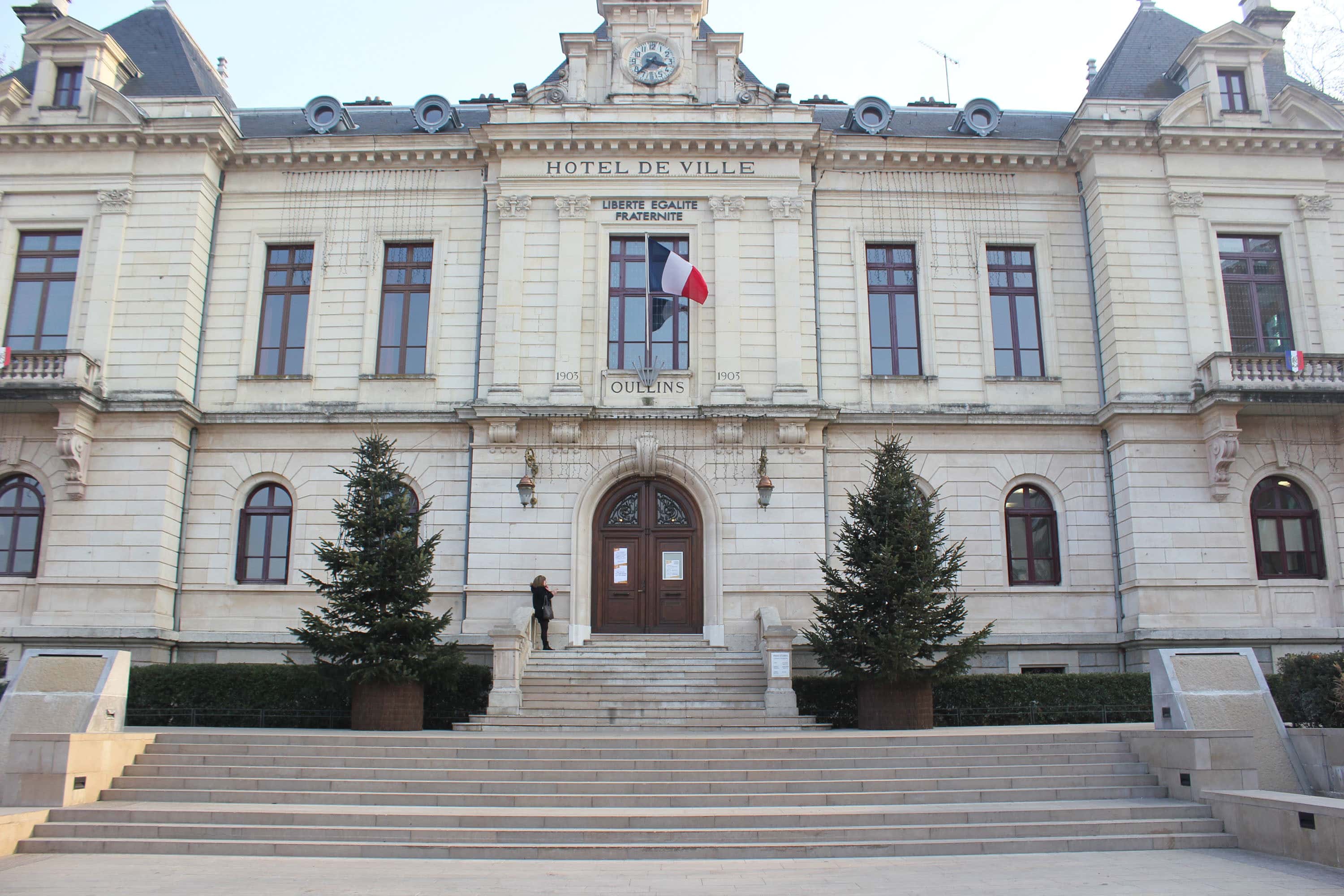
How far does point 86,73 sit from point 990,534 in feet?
74.0

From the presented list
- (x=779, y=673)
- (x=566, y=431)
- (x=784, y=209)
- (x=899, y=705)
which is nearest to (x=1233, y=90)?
(x=784, y=209)

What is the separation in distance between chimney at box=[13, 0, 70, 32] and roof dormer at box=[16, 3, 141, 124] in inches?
34.2

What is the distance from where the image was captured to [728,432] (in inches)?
865

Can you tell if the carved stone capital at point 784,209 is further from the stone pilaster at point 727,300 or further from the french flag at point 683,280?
the french flag at point 683,280

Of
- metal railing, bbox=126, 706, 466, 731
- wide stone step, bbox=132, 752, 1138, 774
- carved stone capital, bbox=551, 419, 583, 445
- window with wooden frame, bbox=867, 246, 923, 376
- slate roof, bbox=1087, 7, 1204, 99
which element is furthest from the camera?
slate roof, bbox=1087, 7, 1204, 99

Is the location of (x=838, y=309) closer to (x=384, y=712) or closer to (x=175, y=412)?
(x=384, y=712)

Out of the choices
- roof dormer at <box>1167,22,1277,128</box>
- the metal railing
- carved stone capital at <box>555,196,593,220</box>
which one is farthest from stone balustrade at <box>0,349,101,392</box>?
roof dormer at <box>1167,22,1277,128</box>

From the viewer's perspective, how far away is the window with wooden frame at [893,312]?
23469 millimetres

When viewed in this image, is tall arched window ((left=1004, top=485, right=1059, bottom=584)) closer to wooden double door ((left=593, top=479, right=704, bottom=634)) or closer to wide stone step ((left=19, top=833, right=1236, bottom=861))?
wooden double door ((left=593, top=479, right=704, bottom=634))

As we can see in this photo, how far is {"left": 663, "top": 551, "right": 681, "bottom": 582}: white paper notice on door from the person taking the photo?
72.4ft

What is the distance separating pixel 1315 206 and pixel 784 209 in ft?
38.9

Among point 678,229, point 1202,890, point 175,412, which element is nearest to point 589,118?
point 678,229

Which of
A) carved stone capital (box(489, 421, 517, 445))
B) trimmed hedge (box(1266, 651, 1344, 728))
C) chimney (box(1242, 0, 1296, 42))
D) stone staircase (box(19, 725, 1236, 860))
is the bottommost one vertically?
stone staircase (box(19, 725, 1236, 860))

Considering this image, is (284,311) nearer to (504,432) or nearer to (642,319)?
(504,432)
